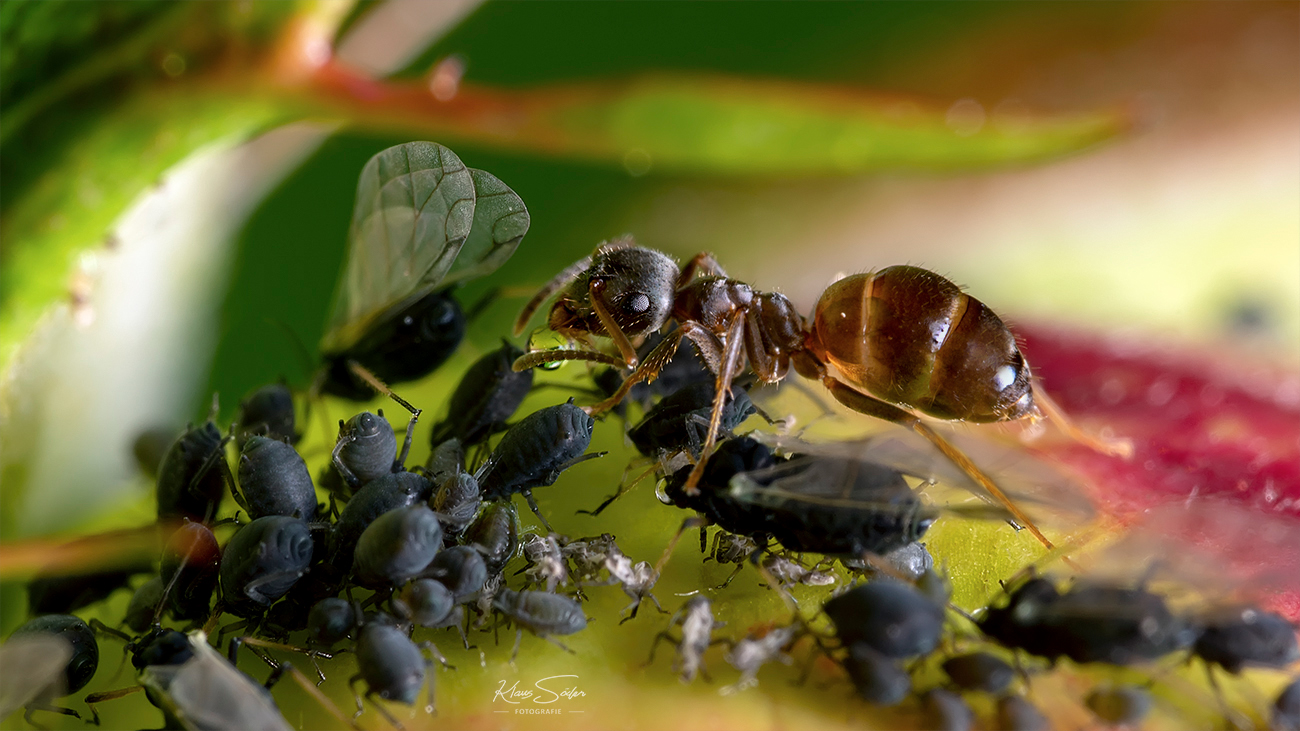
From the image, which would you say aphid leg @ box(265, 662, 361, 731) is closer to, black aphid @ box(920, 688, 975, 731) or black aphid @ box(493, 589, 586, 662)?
black aphid @ box(493, 589, 586, 662)

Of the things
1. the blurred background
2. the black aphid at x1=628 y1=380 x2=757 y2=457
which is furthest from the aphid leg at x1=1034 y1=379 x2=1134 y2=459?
the black aphid at x1=628 y1=380 x2=757 y2=457

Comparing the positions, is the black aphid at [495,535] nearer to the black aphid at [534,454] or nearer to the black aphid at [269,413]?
the black aphid at [534,454]

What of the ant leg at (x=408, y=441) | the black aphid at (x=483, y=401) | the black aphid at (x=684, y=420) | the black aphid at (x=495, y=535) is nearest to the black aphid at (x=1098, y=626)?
the black aphid at (x=684, y=420)

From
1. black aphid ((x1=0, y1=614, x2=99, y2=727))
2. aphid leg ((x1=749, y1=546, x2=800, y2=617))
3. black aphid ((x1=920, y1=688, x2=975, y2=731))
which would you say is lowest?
black aphid ((x1=0, y1=614, x2=99, y2=727))

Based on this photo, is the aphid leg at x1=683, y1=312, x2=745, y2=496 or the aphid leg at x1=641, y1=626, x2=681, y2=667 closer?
the aphid leg at x1=641, y1=626, x2=681, y2=667

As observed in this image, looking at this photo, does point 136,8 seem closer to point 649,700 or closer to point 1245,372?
point 649,700

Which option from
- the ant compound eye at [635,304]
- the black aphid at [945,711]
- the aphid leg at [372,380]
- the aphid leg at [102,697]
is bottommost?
the aphid leg at [102,697]
